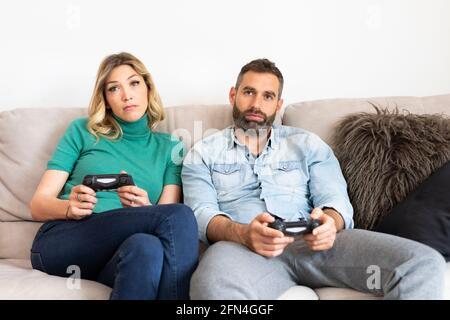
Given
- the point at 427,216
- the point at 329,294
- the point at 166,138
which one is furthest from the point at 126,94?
the point at 427,216

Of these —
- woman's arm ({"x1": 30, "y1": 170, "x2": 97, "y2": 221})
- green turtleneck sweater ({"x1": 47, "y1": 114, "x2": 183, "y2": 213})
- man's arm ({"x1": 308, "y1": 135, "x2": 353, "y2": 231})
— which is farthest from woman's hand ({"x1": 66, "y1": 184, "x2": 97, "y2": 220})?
man's arm ({"x1": 308, "y1": 135, "x2": 353, "y2": 231})

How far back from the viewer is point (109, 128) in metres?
1.64

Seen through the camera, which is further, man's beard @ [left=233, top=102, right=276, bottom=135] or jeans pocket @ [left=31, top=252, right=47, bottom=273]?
man's beard @ [left=233, top=102, right=276, bottom=135]

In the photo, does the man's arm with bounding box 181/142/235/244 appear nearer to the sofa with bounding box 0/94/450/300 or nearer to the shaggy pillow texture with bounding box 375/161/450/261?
the sofa with bounding box 0/94/450/300

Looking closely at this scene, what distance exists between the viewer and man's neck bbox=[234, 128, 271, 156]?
1.65m

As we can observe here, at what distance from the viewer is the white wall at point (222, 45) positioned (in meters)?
2.03

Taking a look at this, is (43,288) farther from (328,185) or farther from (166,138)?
(328,185)

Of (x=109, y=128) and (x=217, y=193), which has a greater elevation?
(x=109, y=128)

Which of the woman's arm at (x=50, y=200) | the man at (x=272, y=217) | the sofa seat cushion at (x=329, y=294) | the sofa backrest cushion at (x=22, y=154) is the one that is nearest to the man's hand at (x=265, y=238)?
the man at (x=272, y=217)

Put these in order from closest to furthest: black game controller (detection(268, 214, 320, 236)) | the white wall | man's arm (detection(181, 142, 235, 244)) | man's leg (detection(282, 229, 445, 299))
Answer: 1. man's leg (detection(282, 229, 445, 299))
2. black game controller (detection(268, 214, 320, 236))
3. man's arm (detection(181, 142, 235, 244))
4. the white wall

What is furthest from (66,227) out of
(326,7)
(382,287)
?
(326,7)

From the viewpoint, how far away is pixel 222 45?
2084 millimetres

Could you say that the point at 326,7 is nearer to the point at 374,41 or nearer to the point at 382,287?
the point at 374,41

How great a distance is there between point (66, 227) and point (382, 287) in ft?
2.76
